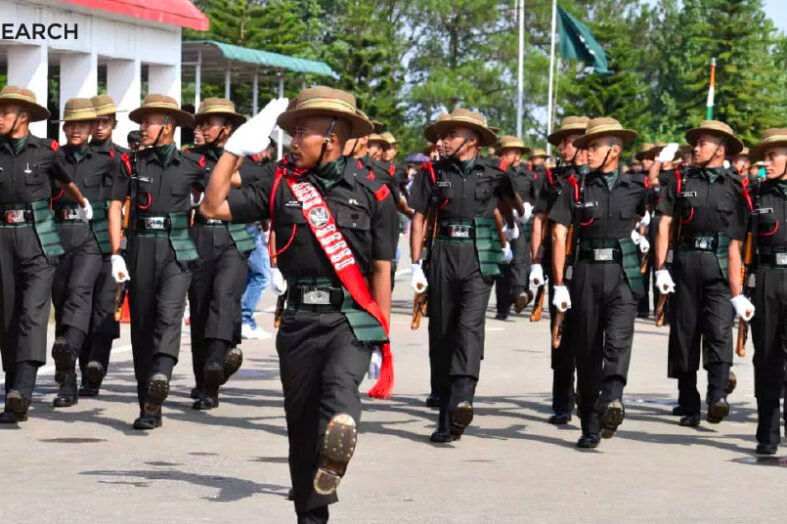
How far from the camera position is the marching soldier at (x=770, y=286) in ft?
37.5

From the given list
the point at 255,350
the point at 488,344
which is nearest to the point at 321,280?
the point at 255,350

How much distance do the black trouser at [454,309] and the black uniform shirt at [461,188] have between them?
25 centimetres

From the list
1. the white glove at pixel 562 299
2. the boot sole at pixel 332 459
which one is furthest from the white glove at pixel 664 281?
the boot sole at pixel 332 459

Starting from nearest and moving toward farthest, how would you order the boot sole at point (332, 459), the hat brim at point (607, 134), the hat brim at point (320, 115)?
1. the boot sole at point (332, 459)
2. the hat brim at point (320, 115)
3. the hat brim at point (607, 134)

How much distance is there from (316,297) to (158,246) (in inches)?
171

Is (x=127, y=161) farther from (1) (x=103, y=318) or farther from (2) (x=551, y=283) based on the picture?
(2) (x=551, y=283)

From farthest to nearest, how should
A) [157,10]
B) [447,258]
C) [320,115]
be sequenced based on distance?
[157,10], [447,258], [320,115]

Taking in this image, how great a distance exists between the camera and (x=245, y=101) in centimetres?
6272

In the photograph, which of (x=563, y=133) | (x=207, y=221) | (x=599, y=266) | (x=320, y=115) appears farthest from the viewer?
(x=563, y=133)

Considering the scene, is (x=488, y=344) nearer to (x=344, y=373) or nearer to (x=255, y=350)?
(x=255, y=350)

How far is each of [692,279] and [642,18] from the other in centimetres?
10316

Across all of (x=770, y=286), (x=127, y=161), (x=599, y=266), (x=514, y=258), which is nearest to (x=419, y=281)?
(x=599, y=266)

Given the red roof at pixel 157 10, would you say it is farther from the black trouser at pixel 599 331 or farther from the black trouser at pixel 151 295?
the black trouser at pixel 599 331

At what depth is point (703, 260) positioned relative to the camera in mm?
12344
